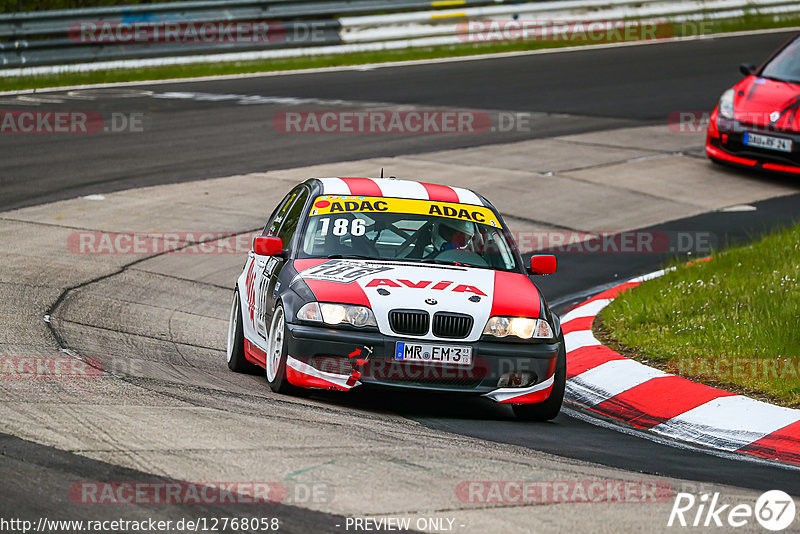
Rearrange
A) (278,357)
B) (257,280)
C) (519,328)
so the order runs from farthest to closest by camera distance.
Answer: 1. (257,280)
2. (278,357)
3. (519,328)

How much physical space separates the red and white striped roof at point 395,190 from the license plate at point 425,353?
165cm

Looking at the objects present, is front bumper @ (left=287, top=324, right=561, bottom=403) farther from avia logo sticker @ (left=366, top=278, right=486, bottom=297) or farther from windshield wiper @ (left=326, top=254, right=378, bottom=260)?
windshield wiper @ (left=326, top=254, right=378, bottom=260)

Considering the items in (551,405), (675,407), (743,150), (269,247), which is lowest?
(675,407)

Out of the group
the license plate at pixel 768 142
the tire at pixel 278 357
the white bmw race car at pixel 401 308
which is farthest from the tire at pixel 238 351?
the license plate at pixel 768 142

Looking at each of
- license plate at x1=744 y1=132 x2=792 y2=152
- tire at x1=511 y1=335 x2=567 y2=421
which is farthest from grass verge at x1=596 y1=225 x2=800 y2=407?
license plate at x1=744 y1=132 x2=792 y2=152

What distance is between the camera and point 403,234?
26.7 ft

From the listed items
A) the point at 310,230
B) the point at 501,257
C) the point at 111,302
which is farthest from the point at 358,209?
the point at 111,302

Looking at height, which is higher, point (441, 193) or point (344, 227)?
point (441, 193)

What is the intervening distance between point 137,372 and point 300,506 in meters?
2.90

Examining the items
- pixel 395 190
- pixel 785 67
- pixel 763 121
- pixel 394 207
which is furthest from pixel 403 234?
pixel 785 67

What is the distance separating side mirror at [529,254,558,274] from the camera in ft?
26.8

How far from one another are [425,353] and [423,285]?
0.47 metres

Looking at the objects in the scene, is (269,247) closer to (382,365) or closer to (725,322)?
(382,365)

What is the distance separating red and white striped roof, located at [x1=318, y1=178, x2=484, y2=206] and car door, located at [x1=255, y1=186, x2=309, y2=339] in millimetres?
236
